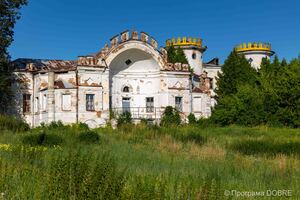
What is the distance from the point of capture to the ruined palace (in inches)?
1251

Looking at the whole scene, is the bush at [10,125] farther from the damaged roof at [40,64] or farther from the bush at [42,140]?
the damaged roof at [40,64]

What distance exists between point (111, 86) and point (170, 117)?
241 inches

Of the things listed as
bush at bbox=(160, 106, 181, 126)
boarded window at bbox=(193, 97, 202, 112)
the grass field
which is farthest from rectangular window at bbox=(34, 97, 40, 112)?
the grass field

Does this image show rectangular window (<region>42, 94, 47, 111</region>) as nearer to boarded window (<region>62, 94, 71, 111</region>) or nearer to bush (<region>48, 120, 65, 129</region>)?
boarded window (<region>62, 94, 71, 111</region>)

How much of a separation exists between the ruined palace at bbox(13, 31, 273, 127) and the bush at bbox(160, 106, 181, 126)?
85cm

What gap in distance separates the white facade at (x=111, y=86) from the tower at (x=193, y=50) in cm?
739

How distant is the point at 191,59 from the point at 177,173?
37.1m

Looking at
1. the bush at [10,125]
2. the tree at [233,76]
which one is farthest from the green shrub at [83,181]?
the tree at [233,76]

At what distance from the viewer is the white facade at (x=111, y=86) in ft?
104

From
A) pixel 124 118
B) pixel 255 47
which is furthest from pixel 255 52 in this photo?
pixel 124 118

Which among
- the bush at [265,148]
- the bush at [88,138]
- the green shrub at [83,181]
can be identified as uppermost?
the green shrub at [83,181]

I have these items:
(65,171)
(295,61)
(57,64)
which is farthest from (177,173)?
(57,64)

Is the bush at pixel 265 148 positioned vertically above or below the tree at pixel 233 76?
below

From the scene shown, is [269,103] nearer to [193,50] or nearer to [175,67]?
[175,67]
